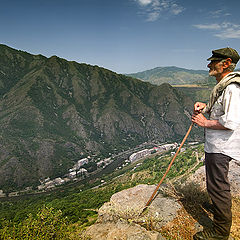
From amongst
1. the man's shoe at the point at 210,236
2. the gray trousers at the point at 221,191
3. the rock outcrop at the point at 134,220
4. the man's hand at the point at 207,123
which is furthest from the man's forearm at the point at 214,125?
the rock outcrop at the point at 134,220

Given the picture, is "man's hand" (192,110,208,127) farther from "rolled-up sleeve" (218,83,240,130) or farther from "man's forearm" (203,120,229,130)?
"rolled-up sleeve" (218,83,240,130)

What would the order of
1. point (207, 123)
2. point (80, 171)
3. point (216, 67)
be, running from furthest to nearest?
point (80, 171)
point (216, 67)
point (207, 123)

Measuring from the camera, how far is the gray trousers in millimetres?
3203

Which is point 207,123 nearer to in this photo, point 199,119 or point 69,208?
point 199,119

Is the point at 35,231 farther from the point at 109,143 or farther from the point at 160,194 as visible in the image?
the point at 109,143

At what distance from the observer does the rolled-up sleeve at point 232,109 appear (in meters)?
2.87

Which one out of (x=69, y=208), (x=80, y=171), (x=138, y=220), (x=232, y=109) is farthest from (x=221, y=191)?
(x=80, y=171)

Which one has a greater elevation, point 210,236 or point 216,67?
point 216,67

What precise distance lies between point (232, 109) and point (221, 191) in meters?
1.45

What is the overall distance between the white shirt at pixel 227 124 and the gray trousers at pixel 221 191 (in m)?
0.14

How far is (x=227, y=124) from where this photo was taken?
2.91 meters

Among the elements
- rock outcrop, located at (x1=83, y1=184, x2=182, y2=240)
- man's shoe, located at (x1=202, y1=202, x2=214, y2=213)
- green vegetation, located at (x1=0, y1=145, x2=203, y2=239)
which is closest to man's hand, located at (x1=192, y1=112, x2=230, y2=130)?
rock outcrop, located at (x1=83, y1=184, x2=182, y2=240)

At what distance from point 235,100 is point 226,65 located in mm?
810

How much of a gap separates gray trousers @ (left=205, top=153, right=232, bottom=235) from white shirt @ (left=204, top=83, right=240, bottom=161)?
0.14 meters
